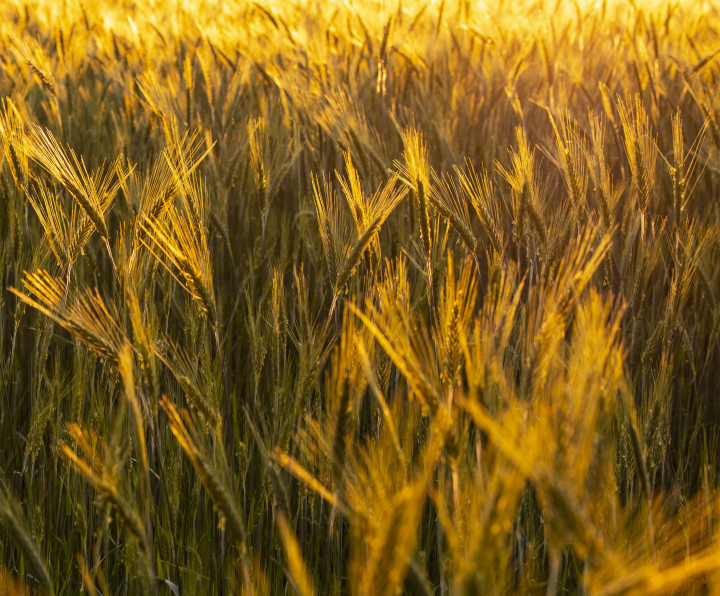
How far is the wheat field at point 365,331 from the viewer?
72 cm

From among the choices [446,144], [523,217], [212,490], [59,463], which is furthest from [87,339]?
[446,144]

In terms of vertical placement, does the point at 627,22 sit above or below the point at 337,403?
above

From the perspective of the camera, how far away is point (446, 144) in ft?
6.26

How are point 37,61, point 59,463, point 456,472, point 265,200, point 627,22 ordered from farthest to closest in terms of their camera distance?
point 627,22 < point 37,61 < point 265,200 < point 59,463 < point 456,472

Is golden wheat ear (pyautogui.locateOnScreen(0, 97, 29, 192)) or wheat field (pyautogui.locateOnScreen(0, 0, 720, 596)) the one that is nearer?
wheat field (pyautogui.locateOnScreen(0, 0, 720, 596))

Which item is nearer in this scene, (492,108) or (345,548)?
(345,548)

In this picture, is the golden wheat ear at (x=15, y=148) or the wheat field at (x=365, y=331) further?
the golden wheat ear at (x=15, y=148)

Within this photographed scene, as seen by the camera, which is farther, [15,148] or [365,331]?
[15,148]

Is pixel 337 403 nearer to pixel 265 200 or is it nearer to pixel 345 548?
pixel 345 548

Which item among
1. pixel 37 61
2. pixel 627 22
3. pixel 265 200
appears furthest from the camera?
pixel 627 22

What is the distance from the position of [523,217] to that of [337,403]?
2.41 ft

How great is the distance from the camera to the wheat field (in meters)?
0.72

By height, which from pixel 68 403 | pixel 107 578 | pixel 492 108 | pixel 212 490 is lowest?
pixel 107 578

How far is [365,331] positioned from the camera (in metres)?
1.06
